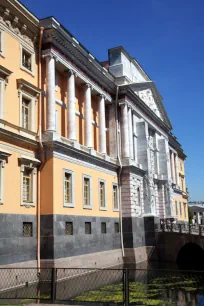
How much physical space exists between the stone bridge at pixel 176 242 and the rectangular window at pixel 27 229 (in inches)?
575

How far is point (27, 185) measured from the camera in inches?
798

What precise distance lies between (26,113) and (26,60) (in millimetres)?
3352

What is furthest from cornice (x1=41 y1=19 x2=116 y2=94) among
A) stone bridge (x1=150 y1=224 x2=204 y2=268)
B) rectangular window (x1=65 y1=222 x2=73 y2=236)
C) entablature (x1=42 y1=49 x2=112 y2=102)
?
stone bridge (x1=150 y1=224 x2=204 y2=268)

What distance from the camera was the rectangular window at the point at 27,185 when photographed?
19.9 metres

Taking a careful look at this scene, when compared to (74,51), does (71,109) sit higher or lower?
lower

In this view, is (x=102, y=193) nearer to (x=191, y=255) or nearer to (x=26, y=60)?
(x=26, y=60)

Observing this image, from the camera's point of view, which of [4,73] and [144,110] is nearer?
[4,73]

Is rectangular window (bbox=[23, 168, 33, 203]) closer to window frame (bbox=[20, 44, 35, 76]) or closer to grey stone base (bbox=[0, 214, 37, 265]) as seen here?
grey stone base (bbox=[0, 214, 37, 265])

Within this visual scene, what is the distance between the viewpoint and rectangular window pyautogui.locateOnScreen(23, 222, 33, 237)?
759 inches

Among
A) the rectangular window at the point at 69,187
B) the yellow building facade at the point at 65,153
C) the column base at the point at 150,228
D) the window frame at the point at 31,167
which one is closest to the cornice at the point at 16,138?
the yellow building facade at the point at 65,153

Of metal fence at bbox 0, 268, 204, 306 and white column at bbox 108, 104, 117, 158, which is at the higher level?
white column at bbox 108, 104, 117, 158

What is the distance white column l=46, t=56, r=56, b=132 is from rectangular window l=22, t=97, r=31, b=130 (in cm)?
124

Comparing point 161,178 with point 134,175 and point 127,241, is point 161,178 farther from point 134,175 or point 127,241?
point 127,241

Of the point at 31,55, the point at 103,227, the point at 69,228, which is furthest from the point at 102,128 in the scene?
the point at 69,228
